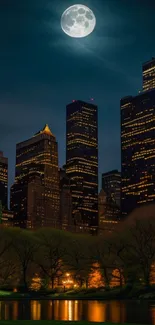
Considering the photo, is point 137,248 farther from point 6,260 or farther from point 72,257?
point 6,260

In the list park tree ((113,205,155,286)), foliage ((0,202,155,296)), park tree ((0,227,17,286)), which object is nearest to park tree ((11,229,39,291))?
foliage ((0,202,155,296))

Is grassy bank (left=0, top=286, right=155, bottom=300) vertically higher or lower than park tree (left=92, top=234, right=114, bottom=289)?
lower

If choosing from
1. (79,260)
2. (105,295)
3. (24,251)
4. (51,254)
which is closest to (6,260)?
(24,251)

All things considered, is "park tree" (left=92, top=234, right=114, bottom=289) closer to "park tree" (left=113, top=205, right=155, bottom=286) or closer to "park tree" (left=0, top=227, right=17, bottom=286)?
"park tree" (left=113, top=205, right=155, bottom=286)

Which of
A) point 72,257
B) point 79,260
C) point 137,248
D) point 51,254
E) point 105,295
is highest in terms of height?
point 137,248

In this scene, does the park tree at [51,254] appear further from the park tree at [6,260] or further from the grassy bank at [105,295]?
the grassy bank at [105,295]

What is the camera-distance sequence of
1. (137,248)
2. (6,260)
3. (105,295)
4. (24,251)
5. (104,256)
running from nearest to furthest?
(105,295)
(137,248)
(104,256)
(24,251)
(6,260)

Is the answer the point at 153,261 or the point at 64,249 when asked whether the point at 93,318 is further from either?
the point at 64,249

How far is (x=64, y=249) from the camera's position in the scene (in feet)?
359

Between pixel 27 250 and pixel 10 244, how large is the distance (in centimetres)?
370

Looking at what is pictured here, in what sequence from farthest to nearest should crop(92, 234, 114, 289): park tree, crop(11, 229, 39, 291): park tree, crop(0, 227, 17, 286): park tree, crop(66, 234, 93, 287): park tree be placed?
crop(66, 234, 93, 287): park tree
crop(0, 227, 17, 286): park tree
crop(11, 229, 39, 291): park tree
crop(92, 234, 114, 289): park tree

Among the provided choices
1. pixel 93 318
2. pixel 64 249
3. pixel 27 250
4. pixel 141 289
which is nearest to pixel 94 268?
pixel 64 249

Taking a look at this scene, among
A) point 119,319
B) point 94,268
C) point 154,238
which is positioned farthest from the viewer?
point 94,268

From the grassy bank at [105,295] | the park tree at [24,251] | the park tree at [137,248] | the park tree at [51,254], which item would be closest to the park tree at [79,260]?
the park tree at [51,254]
